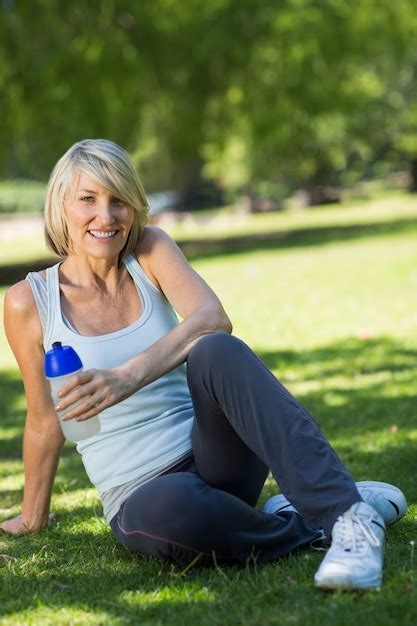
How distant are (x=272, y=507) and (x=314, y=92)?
2032 cm

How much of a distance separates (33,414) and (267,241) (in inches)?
816

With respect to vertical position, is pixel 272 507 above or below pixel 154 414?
below

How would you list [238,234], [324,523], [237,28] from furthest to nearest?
[238,234], [237,28], [324,523]

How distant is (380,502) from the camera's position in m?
3.56

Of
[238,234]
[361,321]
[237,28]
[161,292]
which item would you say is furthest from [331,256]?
[161,292]

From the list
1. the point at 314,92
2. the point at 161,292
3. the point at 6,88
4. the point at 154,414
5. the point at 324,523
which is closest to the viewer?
the point at 324,523

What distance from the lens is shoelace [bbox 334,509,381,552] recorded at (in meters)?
2.87

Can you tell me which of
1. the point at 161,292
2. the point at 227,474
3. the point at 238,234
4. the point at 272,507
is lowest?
the point at 238,234

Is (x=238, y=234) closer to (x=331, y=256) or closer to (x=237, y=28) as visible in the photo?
(x=237, y=28)

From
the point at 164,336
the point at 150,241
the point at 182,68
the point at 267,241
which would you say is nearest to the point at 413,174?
the point at 267,241

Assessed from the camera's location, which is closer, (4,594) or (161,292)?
(4,594)

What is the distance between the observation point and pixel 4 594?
126 inches

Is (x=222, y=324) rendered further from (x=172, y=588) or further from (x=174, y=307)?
(x=172, y=588)

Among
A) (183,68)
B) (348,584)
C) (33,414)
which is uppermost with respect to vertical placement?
(183,68)
